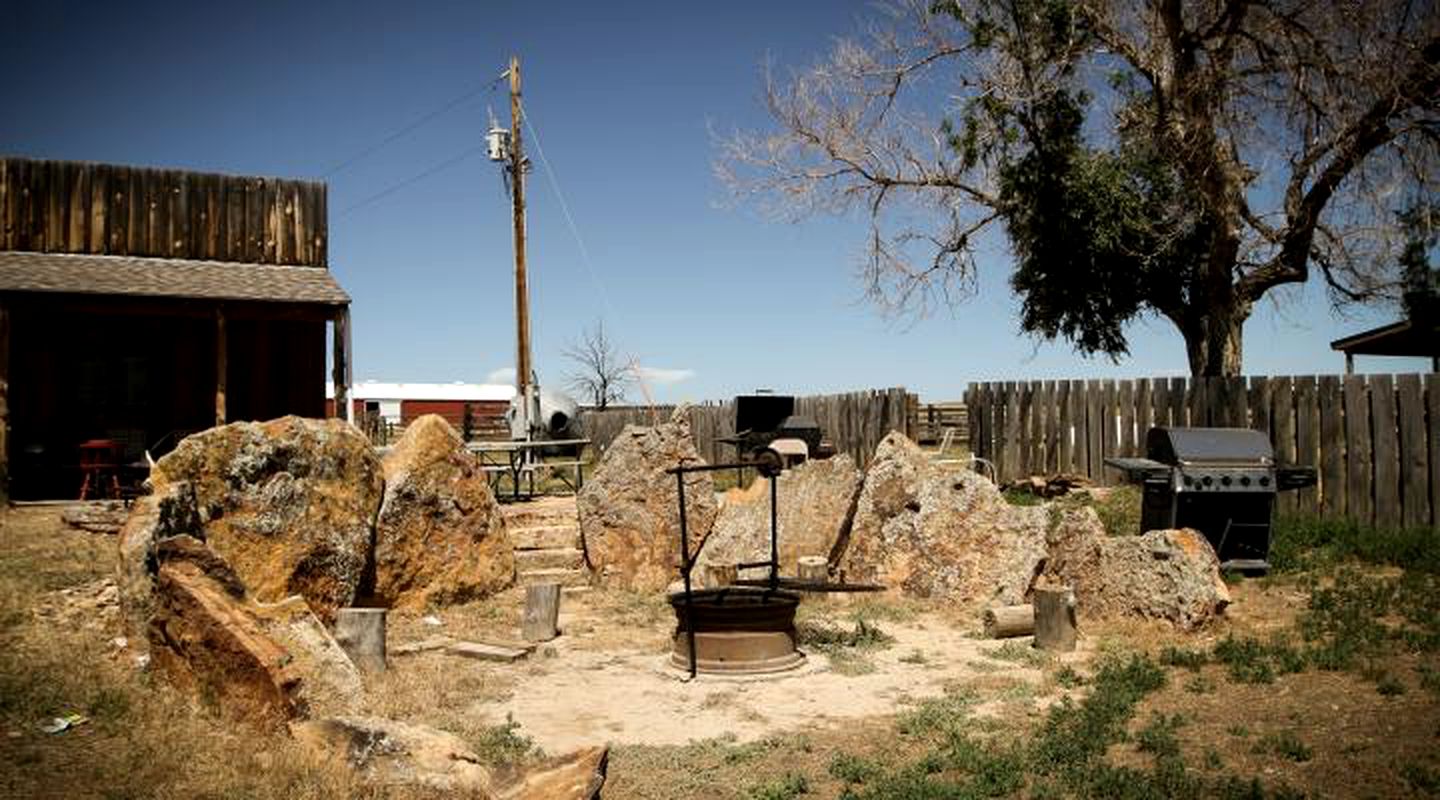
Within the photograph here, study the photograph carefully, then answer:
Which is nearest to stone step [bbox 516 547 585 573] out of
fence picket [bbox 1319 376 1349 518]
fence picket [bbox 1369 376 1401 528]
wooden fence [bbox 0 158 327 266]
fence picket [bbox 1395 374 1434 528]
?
fence picket [bbox 1319 376 1349 518]

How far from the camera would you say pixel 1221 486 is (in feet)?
31.7

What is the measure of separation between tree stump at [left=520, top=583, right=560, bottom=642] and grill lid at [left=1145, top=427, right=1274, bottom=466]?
222 inches

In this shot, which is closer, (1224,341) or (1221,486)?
(1221,486)

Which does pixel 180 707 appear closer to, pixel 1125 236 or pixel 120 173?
pixel 120 173

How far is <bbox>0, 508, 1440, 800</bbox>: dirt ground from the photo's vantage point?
502cm

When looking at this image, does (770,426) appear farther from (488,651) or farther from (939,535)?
(488,651)

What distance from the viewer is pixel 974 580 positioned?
9867 millimetres

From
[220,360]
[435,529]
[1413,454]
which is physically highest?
[220,360]

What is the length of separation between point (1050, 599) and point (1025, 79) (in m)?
13.2

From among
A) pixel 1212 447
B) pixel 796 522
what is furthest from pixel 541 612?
pixel 1212 447

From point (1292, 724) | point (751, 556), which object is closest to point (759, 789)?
point (1292, 724)

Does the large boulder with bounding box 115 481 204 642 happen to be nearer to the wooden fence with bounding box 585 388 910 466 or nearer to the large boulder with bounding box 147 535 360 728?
the large boulder with bounding box 147 535 360 728

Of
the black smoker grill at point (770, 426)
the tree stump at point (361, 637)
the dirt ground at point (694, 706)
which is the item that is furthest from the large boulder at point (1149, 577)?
the black smoker grill at point (770, 426)

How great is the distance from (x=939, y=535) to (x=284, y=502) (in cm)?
585
